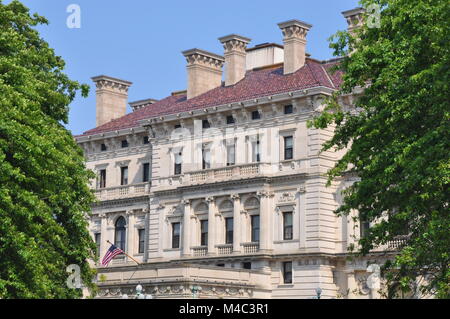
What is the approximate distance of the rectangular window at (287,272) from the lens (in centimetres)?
5825

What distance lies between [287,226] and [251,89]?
416 inches

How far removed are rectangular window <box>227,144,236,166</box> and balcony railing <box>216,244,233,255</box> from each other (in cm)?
590

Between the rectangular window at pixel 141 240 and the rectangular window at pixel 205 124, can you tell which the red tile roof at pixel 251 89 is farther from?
the rectangular window at pixel 141 240

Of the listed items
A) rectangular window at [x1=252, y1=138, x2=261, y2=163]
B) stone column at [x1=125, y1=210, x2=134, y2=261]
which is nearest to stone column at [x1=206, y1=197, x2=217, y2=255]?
rectangular window at [x1=252, y1=138, x2=261, y2=163]

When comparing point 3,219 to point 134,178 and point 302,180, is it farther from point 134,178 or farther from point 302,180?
point 134,178

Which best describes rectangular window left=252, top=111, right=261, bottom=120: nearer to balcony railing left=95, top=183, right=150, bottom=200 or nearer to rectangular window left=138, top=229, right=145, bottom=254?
balcony railing left=95, top=183, right=150, bottom=200

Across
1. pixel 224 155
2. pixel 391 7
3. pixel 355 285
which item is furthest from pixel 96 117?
pixel 391 7

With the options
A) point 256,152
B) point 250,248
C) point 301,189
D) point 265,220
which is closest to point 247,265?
point 250,248

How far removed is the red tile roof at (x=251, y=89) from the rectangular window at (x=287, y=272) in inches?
453

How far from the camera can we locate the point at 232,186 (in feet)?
201

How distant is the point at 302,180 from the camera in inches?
2303

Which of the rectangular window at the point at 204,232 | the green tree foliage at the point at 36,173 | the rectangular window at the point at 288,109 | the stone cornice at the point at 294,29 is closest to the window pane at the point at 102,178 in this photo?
the rectangular window at the point at 204,232

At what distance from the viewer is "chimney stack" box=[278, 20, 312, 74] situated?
61.1 metres

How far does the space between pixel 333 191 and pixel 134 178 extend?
18.6 meters
